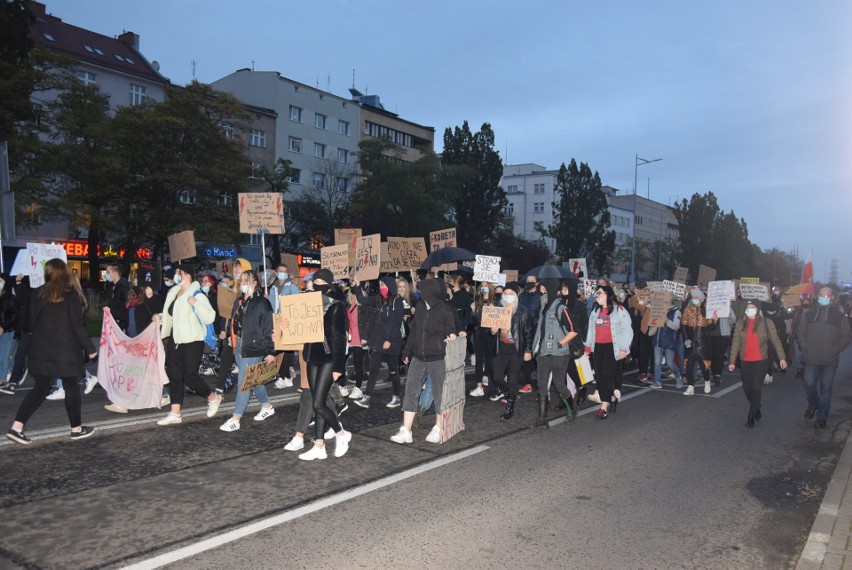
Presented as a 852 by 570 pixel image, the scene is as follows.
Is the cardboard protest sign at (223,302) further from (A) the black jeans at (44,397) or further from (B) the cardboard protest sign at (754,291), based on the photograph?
(B) the cardboard protest sign at (754,291)

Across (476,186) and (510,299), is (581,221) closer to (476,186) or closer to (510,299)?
(476,186)

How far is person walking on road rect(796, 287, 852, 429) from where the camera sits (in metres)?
9.18

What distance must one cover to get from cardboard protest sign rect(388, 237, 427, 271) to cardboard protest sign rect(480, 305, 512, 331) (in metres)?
6.79

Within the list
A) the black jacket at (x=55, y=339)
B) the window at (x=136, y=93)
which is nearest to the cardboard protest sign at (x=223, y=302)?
the black jacket at (x=55, y=339)

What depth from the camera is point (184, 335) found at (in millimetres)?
8055

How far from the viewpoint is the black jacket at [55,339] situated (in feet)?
22.4

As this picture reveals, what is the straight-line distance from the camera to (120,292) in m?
10.1

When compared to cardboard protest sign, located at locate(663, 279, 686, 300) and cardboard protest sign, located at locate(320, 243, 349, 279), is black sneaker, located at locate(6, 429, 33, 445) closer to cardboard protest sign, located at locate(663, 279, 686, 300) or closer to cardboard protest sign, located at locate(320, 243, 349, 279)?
cardboard protest sign, located at locate(320, 243, 349, 279)

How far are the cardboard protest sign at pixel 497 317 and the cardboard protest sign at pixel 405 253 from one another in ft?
22.3

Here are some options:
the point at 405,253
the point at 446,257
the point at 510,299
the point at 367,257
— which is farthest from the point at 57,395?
the point at 405,253

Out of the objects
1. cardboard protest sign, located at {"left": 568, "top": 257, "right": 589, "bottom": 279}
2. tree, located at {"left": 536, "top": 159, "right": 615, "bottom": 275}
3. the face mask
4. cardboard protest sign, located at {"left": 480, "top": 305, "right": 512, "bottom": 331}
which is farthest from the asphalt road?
tree, located at {"left": 536, "top": 159, "right": 615, "bottom": 275}

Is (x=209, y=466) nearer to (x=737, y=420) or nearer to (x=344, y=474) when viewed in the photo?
(x=344, y=474)

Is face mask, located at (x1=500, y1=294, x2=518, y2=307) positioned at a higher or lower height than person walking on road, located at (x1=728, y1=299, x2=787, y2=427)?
higher

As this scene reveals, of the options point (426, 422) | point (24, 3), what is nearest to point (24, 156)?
point (24, 3)
